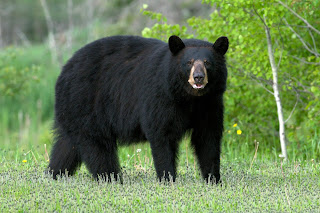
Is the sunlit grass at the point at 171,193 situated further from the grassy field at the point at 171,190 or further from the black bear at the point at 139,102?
the black bear at the point at 139,102

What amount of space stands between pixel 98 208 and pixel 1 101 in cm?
848

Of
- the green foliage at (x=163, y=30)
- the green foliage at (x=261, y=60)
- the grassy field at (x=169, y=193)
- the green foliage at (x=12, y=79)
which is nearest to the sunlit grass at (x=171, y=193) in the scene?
the grassy field at (x=169, y=193)

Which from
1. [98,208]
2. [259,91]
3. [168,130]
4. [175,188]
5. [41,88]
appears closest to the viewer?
[98,208]

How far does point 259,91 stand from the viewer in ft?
25.9

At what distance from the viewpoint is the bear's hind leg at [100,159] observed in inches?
A: 220

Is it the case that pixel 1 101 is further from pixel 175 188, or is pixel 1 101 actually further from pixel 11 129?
pixel 175 188

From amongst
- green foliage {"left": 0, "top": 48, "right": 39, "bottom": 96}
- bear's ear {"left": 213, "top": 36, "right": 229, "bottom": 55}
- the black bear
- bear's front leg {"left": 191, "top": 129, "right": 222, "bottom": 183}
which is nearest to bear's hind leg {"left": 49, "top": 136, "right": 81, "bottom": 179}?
the black bear

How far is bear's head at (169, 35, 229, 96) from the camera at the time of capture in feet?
15.4

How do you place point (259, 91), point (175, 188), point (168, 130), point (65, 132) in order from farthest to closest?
point (259, 91), point (65, 132), point (168, 130), point (175, 188)

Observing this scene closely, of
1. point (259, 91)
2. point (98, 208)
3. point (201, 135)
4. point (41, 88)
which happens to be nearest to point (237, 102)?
point (259, 91)

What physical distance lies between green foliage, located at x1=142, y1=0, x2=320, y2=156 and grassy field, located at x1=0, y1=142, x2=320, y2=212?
151 centimetres

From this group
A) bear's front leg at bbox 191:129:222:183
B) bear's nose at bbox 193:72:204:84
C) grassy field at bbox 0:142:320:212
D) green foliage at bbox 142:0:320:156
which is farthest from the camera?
green foliage at bbox 142:0:320:156

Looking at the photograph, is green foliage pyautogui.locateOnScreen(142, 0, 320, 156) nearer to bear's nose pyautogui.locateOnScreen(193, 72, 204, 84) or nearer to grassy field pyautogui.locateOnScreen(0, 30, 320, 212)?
grassy field pyautogui.locateOnScreen(0, 30, 320, 212)

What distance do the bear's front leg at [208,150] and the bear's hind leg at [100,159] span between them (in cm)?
90
